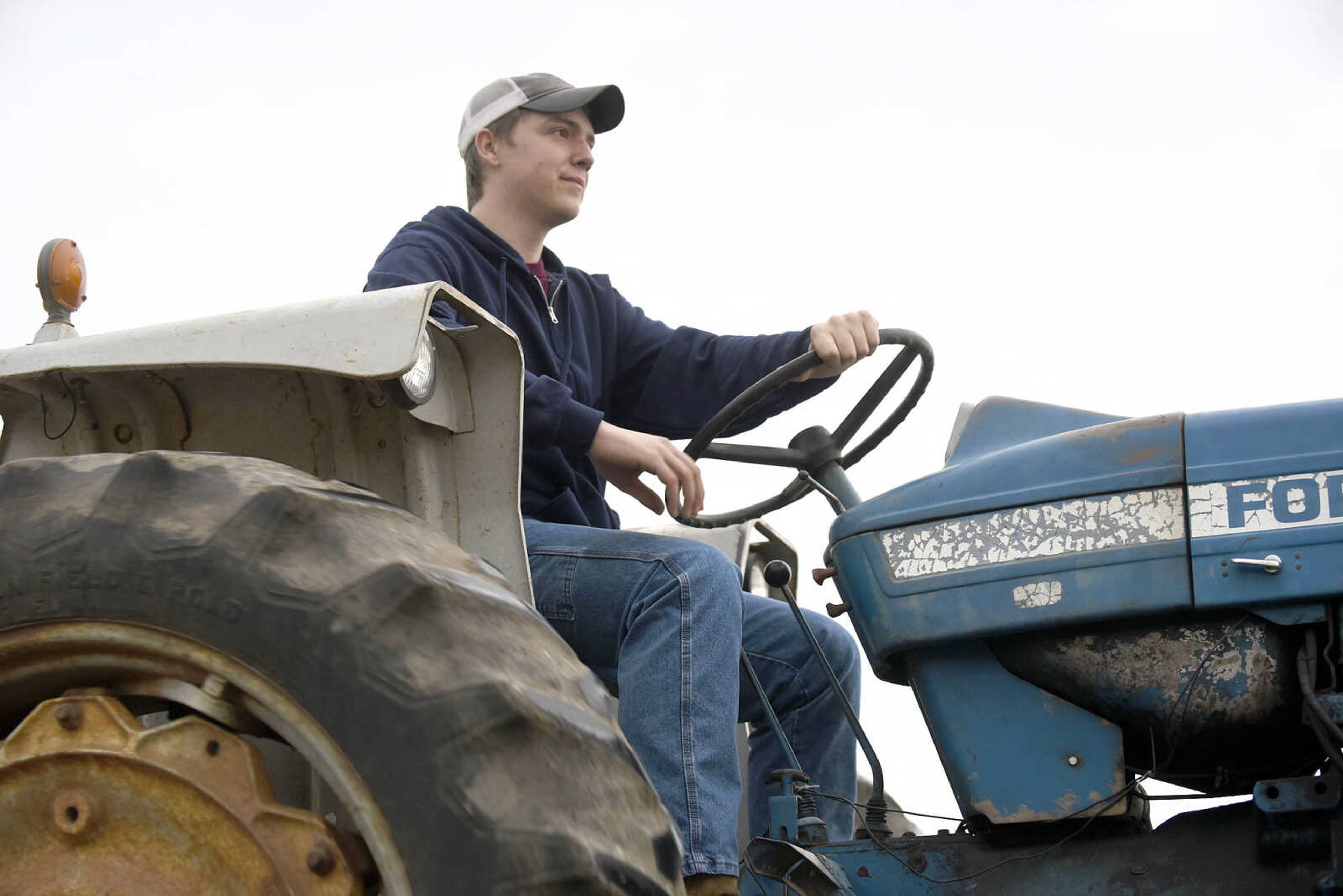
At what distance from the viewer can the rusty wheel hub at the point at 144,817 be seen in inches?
46.1

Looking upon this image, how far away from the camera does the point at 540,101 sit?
103 inches

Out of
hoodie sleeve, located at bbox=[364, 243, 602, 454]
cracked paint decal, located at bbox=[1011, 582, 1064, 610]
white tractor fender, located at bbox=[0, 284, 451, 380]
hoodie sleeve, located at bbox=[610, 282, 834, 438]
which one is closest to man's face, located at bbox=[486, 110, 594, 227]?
hoodie sleeve, located at bbox=[610, 282, 834, 438]

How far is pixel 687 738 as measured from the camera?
A: 6.12ft

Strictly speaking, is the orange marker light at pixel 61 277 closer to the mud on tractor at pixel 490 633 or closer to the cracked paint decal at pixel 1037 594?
the mud on tractor at pixel 490 633

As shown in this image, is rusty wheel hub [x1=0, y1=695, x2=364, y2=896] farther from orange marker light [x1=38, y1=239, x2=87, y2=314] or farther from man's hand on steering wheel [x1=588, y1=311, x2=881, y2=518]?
man's hand on steering wheel [x1=588, y1=311, x2=881, y2=518]

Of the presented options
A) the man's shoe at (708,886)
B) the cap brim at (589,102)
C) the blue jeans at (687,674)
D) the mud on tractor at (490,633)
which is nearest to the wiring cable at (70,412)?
the mud on tractor at (490,633)

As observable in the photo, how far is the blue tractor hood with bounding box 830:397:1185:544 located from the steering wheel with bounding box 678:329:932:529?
25cm

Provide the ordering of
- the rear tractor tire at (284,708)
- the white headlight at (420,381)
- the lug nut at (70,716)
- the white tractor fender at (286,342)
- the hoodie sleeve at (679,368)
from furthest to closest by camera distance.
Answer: the hoodie sleeve at (679,368)
the white headlight at (420,381)
the white tractor fender at (286,342)
the lug nut at (70,716)
the rear tractor tire at (284,708)

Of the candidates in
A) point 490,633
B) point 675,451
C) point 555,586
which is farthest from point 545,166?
point 490,633

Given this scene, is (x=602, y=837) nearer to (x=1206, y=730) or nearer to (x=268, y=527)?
(x=268, y=527)

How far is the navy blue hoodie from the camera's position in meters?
2.21

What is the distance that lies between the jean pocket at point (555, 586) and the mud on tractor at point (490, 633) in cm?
30

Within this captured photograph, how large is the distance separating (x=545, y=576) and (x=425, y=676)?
3.08ft

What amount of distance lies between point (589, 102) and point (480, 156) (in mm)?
246
